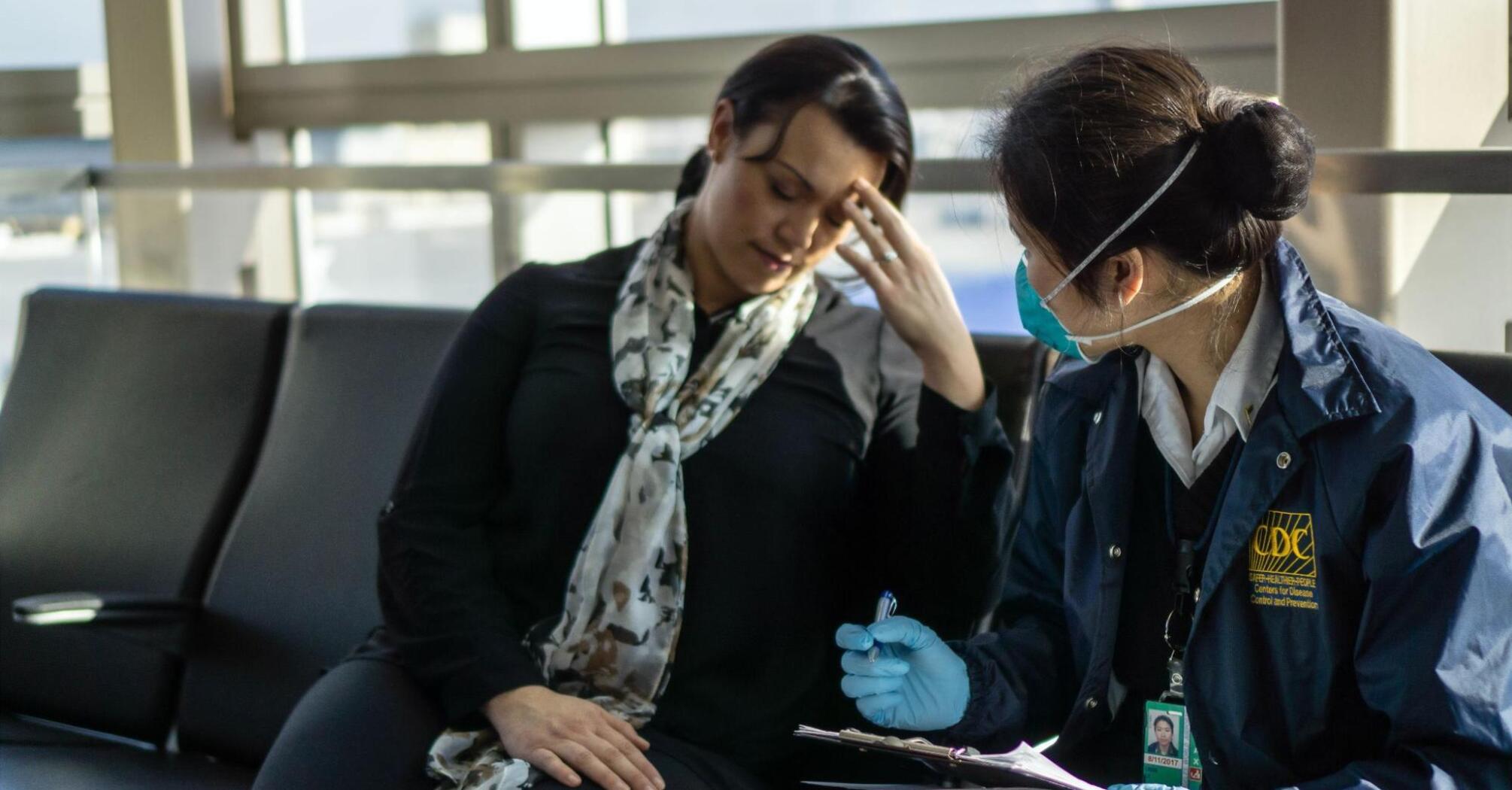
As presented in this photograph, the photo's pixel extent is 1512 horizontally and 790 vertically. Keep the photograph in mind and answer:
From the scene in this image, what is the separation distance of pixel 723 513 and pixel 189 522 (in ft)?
3.64

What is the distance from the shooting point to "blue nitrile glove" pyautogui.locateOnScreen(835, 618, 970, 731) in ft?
4.70

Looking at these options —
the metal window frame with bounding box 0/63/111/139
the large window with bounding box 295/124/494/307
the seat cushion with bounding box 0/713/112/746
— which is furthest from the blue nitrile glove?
the metal window frame with bounding box 0/63/111/139

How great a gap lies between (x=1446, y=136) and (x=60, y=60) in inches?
153

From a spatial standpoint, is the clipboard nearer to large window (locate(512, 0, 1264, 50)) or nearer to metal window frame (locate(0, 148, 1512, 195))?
metal window frame (locate(0, 148, 1512, 195))

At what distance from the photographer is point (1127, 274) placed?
4.12ft

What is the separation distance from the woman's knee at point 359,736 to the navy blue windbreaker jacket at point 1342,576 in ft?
2.55

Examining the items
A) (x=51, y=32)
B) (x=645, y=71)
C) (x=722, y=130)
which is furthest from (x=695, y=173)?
(x=51, y=32)

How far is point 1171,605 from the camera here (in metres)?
1.36

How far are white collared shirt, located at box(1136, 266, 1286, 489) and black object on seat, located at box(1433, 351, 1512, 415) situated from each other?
0.28 m

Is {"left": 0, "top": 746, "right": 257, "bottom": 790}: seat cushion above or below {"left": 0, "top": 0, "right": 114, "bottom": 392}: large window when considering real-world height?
below

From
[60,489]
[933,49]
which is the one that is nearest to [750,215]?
[933,49]

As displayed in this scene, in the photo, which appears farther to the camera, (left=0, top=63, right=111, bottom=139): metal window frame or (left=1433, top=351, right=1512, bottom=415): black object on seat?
(left=0, top=63, right=111, bottom=139): metal window frame

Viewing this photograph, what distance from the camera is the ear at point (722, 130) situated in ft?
5.85

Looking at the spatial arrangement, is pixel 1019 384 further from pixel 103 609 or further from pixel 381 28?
pixel 381 28
